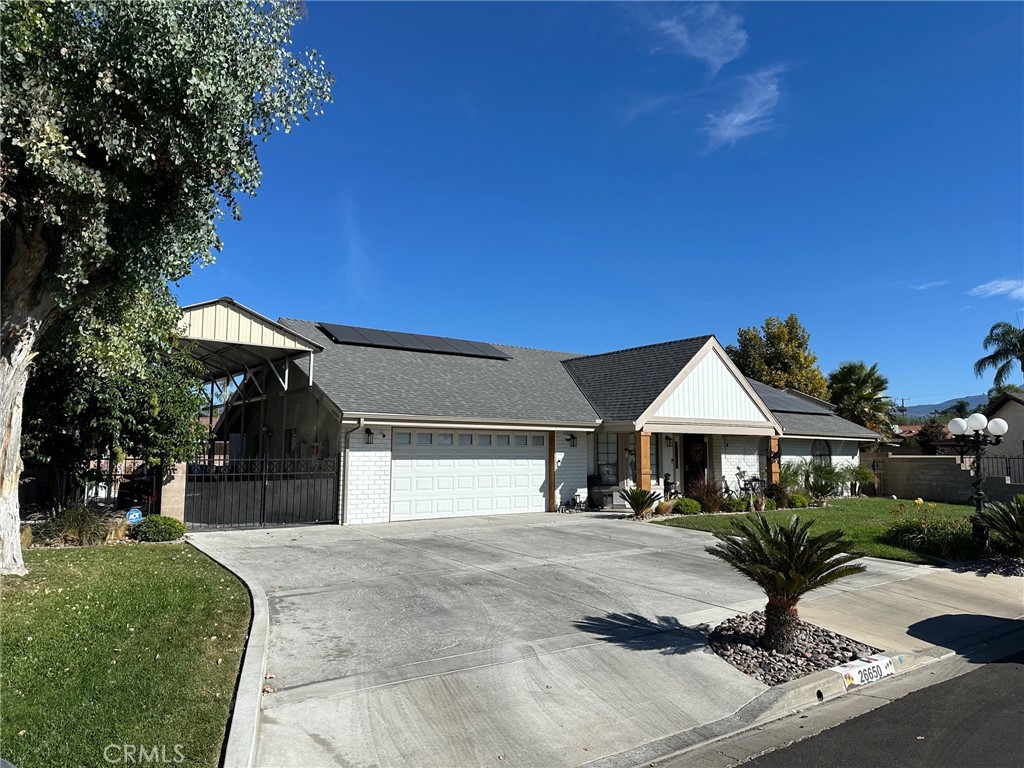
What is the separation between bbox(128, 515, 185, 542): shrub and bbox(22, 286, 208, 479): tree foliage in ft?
4.18

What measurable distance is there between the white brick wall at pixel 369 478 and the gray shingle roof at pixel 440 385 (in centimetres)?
93

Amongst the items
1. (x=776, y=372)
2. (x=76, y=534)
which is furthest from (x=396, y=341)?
(x=776, y=372)

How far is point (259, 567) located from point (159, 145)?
20.8 feet

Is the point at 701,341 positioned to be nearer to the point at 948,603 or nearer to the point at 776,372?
the point at 948,603

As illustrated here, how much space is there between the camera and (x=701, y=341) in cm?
2231

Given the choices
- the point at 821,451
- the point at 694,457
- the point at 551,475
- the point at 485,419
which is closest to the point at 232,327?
the point at 485,419

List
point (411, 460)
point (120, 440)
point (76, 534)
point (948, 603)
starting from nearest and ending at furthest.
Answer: point (948, 603), point (76, 534), point (120, 440), point (411, 460)

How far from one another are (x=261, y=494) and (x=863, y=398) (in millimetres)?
32814

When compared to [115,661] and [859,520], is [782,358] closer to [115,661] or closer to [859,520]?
[859,520]

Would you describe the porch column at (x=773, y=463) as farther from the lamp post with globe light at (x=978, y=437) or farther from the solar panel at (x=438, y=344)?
the solar panel at (x=438, y=344)

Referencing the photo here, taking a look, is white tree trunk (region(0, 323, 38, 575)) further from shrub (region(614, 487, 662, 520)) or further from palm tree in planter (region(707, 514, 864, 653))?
shrub (region(614, 487, 662, 520))

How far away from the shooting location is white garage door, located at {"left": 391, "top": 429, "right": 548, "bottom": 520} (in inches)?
679

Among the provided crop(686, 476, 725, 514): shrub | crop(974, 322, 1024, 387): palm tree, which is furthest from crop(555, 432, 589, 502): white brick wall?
crop(974, 322, 1024, 387): palm tree

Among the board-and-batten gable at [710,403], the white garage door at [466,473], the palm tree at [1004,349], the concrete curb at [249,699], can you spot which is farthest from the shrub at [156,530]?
the palm tree at [1004,349]
